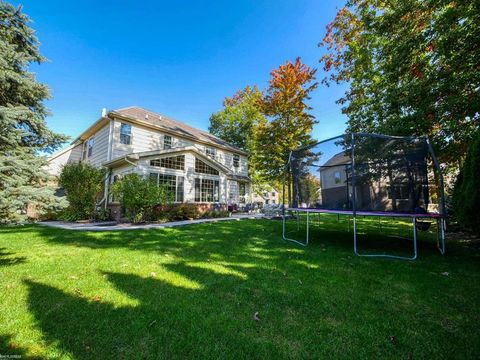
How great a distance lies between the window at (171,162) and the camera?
1151cm

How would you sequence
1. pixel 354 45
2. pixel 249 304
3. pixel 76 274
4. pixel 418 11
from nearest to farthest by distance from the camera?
pixel 249 304 < pixel 76 274 < pixel 418 11 < pixel 354 45

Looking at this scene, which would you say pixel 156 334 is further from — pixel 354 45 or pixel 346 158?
pixel 354 45

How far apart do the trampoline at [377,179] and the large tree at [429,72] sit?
2.50 metres

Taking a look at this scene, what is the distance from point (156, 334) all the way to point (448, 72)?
32.5ft

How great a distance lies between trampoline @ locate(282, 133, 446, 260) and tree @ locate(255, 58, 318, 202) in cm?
1185

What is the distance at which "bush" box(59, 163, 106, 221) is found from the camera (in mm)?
10258

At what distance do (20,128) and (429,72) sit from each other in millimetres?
12140

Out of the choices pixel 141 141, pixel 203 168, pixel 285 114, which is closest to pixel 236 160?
pixel 285 114

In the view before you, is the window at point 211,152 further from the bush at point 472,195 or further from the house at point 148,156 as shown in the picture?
the bush at point 472,195

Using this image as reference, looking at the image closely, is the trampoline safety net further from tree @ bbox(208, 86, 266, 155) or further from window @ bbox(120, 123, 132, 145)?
tree @ bbox(208, 86, 266, 155)

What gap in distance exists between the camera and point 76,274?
3.29 m

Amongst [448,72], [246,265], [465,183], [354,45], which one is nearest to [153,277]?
[246,265]

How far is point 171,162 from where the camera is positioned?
477 inches

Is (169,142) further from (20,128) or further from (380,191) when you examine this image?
(380,191)
